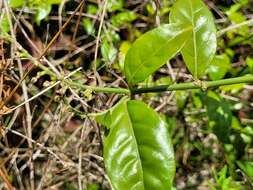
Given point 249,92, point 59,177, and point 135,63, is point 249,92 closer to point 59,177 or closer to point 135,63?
point 59,177

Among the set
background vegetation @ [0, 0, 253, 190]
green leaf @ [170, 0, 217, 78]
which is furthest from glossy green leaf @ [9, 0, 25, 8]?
green leaf @ [170, 0, 217, 78]

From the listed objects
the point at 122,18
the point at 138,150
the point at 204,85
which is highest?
the point at 204,85

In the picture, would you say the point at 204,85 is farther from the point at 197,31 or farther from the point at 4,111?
the point at 4,111

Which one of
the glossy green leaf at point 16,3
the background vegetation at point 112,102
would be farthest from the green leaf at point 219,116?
the glossy green leaf at point 16,3

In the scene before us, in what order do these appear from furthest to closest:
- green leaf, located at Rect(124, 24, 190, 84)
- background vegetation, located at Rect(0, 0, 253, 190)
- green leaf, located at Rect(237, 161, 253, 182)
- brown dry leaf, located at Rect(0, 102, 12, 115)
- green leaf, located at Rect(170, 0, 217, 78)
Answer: background vegetation, located at Rect(0, 0, 253, 190) → green leaf, located at Rect(237, 161, 253, 182) → brown dry leaf, located at Rect(0, 102, 12, 115) → green leaf, located at Rect(170, 0, 217, 78) → green leaf, located at Rect(124, 24, 190, 84)

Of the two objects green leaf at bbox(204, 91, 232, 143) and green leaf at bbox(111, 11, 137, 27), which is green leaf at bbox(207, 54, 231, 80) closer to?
green leaf at bbox(204, 91, 232, 143)

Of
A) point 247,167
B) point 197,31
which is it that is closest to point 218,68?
point 247,167

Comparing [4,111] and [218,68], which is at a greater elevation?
[4,111]
